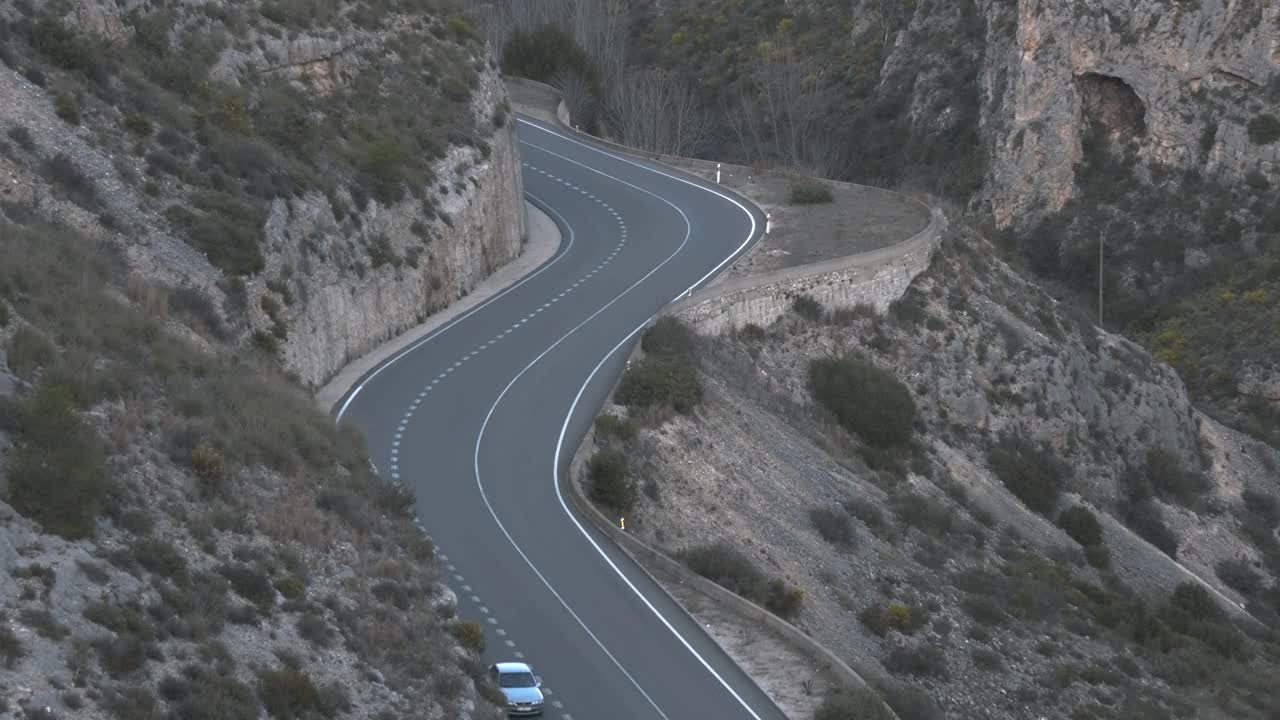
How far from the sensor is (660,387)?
37125mm

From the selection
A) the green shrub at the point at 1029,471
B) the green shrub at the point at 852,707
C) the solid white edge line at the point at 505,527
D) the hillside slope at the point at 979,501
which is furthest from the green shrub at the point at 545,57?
the green shrub at the point at 852,707

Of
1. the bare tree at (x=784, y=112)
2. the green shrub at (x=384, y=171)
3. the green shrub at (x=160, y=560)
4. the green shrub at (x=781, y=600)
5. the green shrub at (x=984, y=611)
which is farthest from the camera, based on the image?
the bare tree at (x=784, y=112)

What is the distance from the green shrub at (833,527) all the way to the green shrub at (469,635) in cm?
1311

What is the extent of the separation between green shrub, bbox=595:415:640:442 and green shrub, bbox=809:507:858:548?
15.2 feet

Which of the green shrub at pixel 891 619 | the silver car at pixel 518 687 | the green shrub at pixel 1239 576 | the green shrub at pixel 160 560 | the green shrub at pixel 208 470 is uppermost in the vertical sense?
the green shrub at pixel 208 470

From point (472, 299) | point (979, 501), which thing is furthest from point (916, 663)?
point (472, 299)

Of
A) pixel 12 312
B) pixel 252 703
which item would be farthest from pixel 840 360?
pixel 252 703

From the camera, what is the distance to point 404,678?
20844mm

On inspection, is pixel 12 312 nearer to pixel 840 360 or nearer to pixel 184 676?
pixel 184 676

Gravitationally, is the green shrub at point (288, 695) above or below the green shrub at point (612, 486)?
above

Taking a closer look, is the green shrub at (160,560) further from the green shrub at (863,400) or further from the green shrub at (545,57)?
the green shrub at (545,57)

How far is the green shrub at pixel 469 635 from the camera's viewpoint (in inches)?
924

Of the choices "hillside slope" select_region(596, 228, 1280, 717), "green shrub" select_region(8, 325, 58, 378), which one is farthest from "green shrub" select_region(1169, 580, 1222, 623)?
"green shrub" select_region(8, 325, 58, 378)

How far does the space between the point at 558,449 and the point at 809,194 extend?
25923mm
